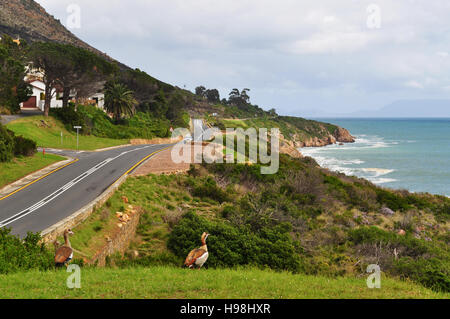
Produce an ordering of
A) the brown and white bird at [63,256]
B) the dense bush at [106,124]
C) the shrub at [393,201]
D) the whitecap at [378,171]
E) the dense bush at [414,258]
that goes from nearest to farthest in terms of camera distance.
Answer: the brown and white bird at [63,256] < the dense bush at [414,258] < the shrub at [393,201] < the dense bush at [106,124] < the whitecap at [378,171]

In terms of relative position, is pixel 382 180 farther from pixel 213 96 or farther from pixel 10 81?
pixel 213 96

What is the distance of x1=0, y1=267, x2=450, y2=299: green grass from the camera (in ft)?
29.5

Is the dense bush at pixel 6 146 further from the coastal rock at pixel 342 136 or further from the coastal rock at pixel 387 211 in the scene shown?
the coastal rock at pixel 342 136

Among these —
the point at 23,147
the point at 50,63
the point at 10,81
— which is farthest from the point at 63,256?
the point at 50,63

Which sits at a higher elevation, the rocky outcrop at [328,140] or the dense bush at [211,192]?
the rocky outcrop at [328,140]

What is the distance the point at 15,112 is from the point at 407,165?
72989 mm

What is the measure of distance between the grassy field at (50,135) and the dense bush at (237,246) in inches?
1059

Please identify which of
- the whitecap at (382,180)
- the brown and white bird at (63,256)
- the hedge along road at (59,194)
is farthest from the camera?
the whitecap at (382,180)

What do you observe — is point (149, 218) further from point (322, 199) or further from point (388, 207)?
point (388, 207)

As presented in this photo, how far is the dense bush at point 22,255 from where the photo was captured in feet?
35.9

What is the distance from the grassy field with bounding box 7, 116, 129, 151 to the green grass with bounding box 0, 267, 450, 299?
32.0 metres

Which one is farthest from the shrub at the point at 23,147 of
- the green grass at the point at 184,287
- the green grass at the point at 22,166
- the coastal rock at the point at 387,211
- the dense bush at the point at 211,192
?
the coastal rock at the point at 387,211

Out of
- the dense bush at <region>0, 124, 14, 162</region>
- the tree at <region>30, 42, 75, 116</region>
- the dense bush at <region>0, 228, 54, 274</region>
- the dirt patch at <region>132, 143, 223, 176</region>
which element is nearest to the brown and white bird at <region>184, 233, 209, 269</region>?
the dense bush at <region>0, 228, 54, 274</region>

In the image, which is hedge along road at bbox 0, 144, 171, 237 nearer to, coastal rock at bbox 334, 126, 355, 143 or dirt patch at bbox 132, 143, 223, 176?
dirt patch at bbox 132, 143, 223, 176
